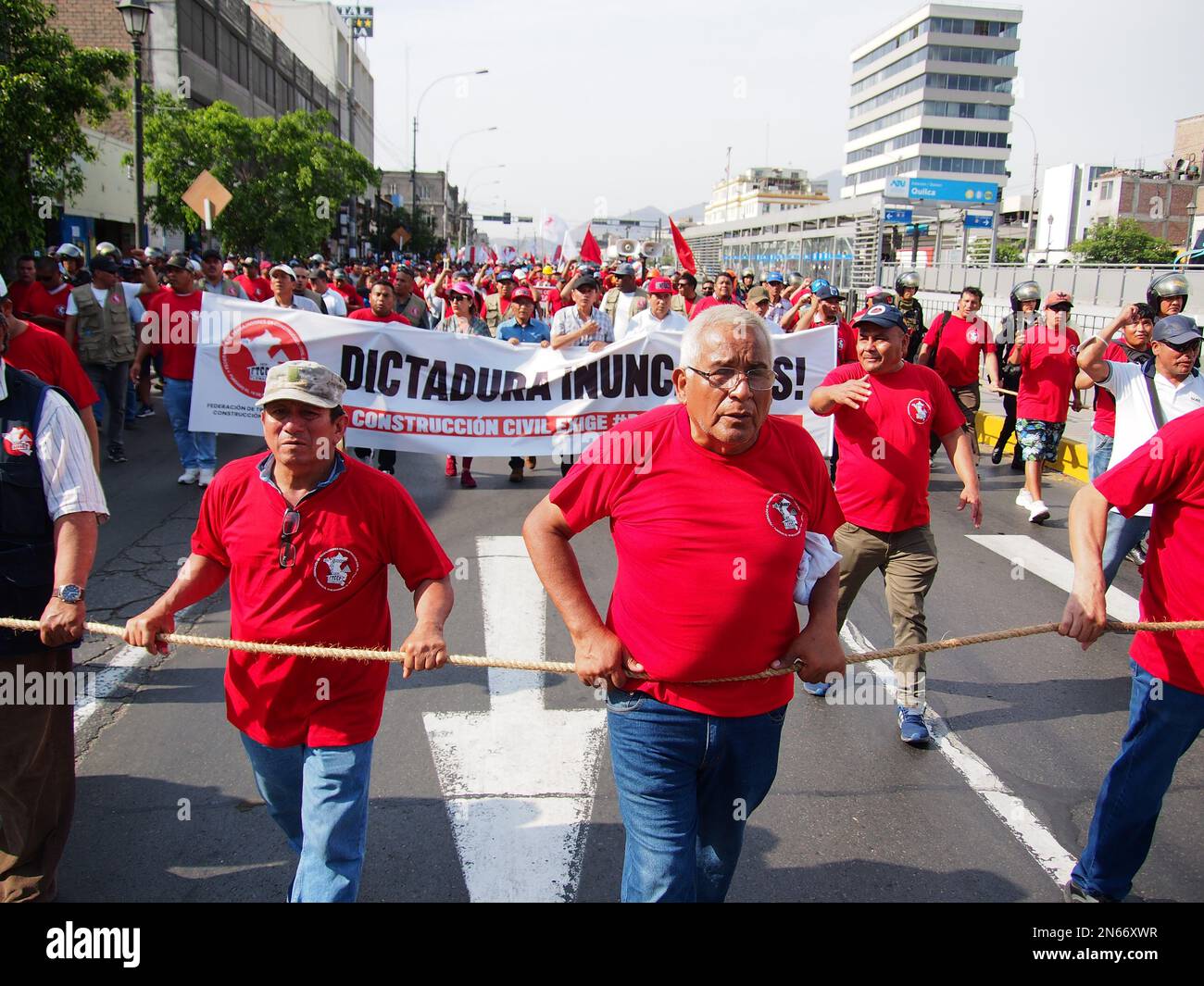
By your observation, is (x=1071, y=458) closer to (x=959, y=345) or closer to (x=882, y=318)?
(x=959, y=345)

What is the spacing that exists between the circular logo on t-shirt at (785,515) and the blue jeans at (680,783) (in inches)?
20.0

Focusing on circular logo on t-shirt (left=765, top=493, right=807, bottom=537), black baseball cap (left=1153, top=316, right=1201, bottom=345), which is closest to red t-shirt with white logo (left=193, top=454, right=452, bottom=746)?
circular logo on t-shirt (left=765, top=493, right=807, bottom=537)

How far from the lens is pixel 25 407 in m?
3.14

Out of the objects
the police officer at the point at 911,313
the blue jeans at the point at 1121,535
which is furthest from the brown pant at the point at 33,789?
the police officer at the point at 911,313

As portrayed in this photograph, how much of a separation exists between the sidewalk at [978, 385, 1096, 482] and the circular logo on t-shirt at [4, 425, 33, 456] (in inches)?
428

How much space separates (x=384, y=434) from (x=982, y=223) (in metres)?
33.9

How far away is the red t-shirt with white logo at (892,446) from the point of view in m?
4.83

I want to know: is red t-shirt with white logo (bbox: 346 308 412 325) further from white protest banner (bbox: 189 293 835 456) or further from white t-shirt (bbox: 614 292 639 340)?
white t-shirt (bbox: 614 292 639 340)

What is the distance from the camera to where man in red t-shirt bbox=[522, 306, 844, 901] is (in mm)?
2643

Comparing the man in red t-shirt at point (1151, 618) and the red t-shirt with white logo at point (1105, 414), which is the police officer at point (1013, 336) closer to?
the red t-shirt with white logo at point (1105, 414)

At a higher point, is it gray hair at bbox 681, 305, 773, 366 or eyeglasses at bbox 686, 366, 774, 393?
gray hair at bbox 681, 305, 773, 366

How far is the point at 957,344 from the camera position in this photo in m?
10.3
